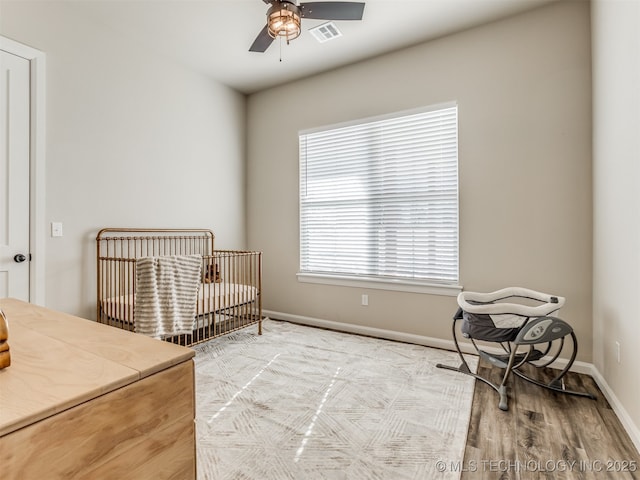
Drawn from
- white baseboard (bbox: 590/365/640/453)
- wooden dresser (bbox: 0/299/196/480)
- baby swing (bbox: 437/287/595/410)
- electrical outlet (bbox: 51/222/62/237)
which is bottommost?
white baseboard (bbox: 590/365/640/453)

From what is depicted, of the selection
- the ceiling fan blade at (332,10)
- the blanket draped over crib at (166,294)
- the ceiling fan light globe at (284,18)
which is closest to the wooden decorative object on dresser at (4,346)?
the blanket draped over crib at (166,294)

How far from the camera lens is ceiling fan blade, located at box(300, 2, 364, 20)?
83.3 inches

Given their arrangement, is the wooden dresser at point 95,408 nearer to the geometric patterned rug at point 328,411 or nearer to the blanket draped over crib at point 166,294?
the geometric patterned rug at point 328,411

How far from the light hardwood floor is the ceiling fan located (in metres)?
2.48

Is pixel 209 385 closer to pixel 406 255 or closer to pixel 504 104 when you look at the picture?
pixel 406 255

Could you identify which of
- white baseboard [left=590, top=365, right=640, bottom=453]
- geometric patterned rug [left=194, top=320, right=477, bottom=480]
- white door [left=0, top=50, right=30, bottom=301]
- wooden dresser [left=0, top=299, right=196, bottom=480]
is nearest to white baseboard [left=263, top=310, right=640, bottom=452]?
white baseboard [left=590, top=365, right=640, bottom=453]

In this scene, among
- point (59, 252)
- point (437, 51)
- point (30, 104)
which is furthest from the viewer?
point (437, 51)

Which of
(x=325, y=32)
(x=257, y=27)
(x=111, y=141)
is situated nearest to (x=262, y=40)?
(x=257, y=27)

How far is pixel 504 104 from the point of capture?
2828 millimetres

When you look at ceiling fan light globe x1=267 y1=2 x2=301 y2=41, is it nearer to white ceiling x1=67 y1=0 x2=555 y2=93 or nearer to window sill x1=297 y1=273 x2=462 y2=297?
white ceiling x1=67 y1=0 x2=555 y2=93

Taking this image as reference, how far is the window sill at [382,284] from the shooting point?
3.09 metres

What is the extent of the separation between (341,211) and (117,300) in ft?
7.33

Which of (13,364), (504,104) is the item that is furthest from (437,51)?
(13,364)

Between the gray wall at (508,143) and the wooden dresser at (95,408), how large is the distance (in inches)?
108
